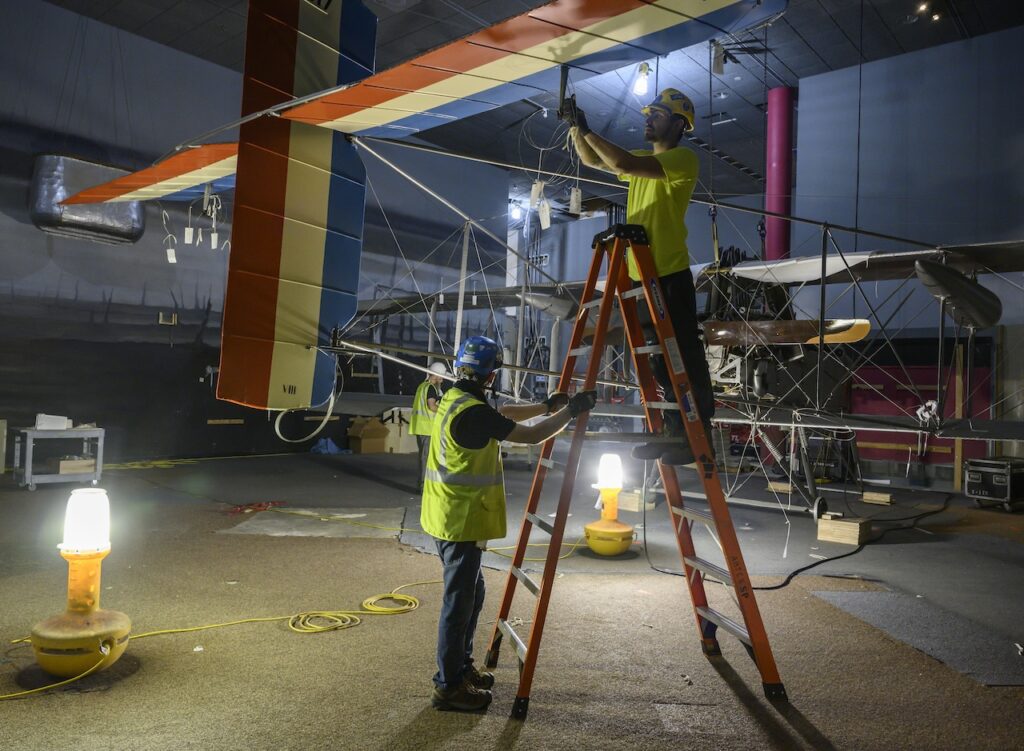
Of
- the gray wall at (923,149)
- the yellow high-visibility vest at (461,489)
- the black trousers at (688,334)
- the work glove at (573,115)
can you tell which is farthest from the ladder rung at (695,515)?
the gray wall at (923,149)

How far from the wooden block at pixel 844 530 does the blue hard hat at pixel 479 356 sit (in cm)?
516

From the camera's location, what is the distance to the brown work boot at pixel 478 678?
2918mm

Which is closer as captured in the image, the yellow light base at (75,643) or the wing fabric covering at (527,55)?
the wing fabric covering at (527,55)

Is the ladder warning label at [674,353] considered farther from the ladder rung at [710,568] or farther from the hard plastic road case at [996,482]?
the hard plastic road case at [996,482]

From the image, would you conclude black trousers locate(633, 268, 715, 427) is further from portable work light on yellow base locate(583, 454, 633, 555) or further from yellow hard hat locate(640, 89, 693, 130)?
portable work light on yellow base locate(583, 454, 633, 555)

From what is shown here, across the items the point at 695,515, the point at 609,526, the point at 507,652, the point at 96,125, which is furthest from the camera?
the point at 96,125

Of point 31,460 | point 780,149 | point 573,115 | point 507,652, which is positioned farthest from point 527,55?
point 780,149

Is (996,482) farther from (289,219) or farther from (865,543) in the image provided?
(289,219)

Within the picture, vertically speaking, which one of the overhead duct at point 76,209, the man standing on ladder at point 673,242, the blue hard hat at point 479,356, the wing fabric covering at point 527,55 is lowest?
the blue hard hat at point 479,356

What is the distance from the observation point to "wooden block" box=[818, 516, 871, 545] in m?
6.48

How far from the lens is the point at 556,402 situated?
117 inches

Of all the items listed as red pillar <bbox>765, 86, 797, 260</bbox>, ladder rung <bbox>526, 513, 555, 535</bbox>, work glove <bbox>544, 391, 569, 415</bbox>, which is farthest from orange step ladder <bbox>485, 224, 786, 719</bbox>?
red pillar <bbox>765, 86, 797, 260</bbox>

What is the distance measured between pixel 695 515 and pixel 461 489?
3.83 feet

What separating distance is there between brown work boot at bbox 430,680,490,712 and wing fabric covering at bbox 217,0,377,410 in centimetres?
168
